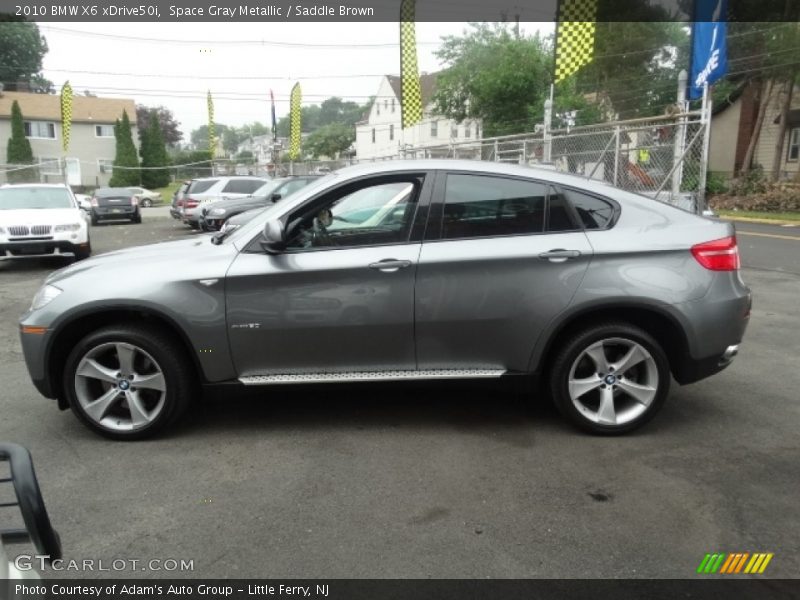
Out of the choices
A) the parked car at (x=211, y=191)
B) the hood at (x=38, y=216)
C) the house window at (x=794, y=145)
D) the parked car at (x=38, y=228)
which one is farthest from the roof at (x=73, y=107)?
the house window at (x=794, y=145)

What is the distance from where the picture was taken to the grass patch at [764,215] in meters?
21.5

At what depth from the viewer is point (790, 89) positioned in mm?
27938

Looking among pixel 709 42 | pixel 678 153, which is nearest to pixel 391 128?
pixel 709 42

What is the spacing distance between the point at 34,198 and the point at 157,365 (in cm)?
944

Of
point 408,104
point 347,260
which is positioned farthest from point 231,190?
point 347,260

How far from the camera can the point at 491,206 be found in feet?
13.2

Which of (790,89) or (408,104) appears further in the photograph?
(790,89)

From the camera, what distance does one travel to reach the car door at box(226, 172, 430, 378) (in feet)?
12.6

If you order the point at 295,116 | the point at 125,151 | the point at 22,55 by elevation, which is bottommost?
the point at 125,151

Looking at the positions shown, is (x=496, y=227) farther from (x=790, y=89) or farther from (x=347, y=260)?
(x=790, y=89)

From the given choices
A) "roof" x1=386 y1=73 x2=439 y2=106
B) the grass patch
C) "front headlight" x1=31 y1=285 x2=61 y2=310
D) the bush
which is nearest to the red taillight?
"front headlight" x1=31 y1=285 x2=61 y2=310

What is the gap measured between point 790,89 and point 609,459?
30.7 m

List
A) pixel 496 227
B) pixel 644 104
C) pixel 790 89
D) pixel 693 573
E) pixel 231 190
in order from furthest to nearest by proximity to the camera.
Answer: pixel 644 104 < pixel 790 89 < pixel 231 190 < pixel 496 227 < pixel 693 573

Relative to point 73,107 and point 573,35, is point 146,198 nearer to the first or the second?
point 73,107
